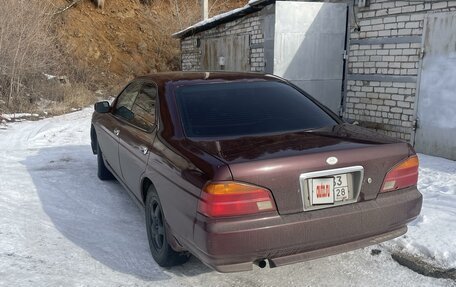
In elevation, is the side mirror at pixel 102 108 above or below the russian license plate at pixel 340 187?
above

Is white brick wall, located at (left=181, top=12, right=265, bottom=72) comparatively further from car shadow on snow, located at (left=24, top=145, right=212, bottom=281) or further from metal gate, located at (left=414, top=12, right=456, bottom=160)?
car shadow on snow, located at (left=24, top=145, right=212, bottom=281)

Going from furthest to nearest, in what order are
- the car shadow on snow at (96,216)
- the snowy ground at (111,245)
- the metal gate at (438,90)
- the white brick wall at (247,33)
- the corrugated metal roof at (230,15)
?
the white brick wall at (247,33), the corrugated metal roof at (230,15), the metal gate at (438,90), the car shadow on snow at (96,216), the snowy ground at (111,245)

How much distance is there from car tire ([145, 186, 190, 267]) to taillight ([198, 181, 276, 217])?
2.52 ft

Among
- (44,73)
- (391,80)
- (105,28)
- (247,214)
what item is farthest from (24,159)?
(105,28)

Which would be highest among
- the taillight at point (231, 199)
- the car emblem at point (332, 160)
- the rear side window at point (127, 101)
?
the rear side window at point (127, 101)

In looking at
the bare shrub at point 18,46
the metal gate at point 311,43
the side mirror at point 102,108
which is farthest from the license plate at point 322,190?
the bare shrub at point 18,46

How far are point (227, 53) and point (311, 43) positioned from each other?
3.74m

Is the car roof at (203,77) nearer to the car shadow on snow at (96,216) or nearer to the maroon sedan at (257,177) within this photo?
the maroon sedan at (257,177)

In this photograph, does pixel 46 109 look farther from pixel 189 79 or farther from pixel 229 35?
pixel 189 79

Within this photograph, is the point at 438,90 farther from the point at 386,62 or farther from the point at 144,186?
the point at 144,186

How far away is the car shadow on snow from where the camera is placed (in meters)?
3.27

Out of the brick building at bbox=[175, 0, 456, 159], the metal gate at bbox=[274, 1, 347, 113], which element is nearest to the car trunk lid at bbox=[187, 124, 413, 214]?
the brick building at bbox=[175, 0, 456, 159]

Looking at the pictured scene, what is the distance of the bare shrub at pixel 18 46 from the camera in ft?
38.1

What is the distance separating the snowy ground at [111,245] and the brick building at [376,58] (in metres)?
1.45
